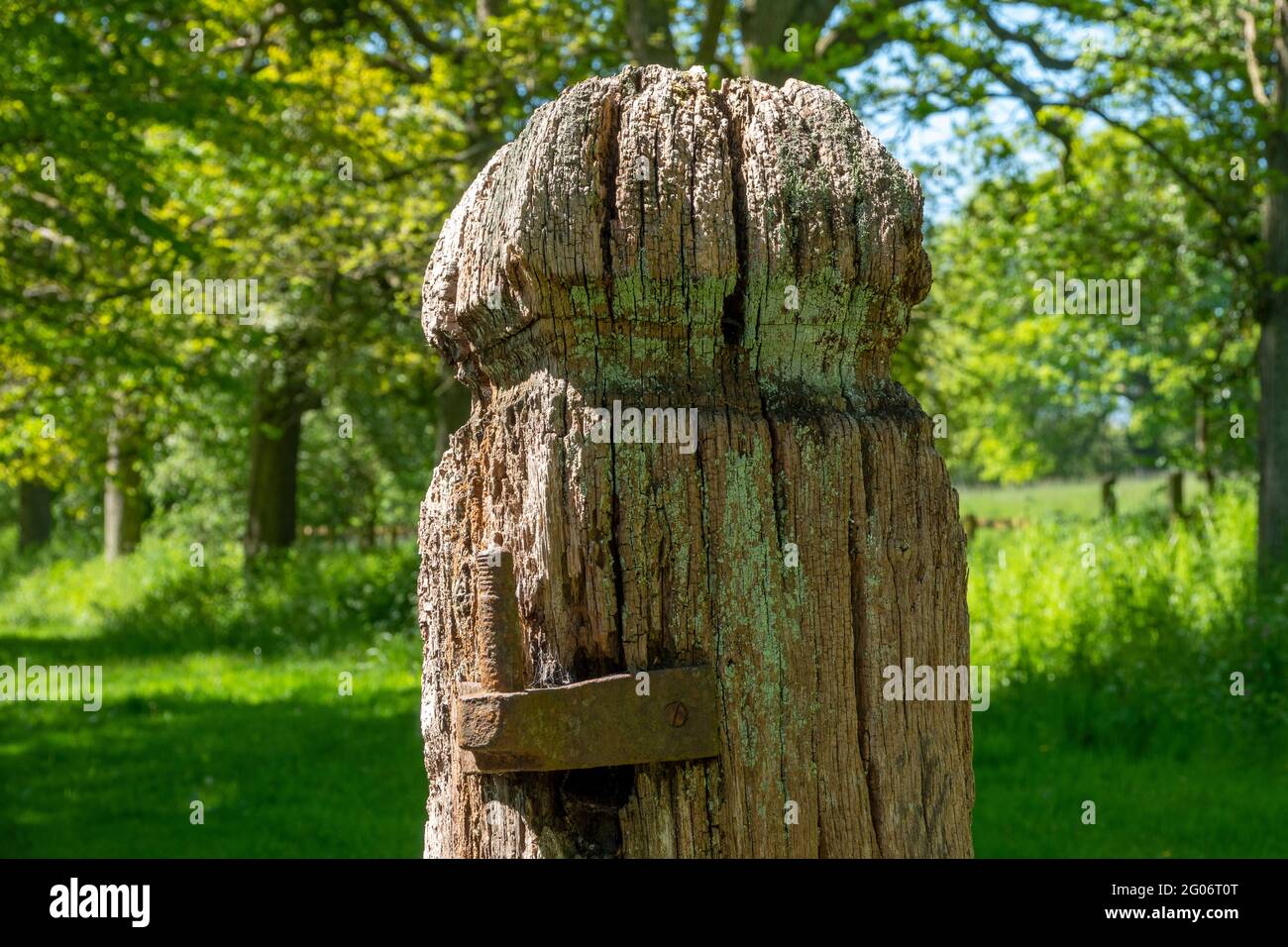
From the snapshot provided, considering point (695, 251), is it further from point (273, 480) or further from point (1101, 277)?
point (273, 480)

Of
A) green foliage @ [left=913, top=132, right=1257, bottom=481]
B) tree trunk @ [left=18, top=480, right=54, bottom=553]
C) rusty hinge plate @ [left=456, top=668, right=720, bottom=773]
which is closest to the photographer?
rusty hinge plate @ [left=456, top=668, right=720, bottom=773]

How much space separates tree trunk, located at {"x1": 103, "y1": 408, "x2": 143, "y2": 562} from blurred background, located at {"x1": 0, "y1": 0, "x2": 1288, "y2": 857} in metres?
0.11

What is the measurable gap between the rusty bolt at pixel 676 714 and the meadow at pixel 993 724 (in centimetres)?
488

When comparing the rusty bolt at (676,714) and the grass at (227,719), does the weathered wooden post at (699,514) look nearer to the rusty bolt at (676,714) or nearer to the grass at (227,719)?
the rusty bolt at (676,714)

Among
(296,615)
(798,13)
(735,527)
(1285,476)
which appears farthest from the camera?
(296,615)

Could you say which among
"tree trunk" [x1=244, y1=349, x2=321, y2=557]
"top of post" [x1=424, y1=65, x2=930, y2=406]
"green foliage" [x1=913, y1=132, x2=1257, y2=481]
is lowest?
"top of post" [x1=424, y1=65, x2=930, y2=406]

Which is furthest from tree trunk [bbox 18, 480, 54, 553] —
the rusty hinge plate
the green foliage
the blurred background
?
the rusty hinge plate

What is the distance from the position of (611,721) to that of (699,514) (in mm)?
302

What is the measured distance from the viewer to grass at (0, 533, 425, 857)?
6871mm

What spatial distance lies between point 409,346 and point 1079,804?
989 centimetres

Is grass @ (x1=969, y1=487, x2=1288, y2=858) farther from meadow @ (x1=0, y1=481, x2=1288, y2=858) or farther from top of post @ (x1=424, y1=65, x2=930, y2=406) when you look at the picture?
top of post @ (x1=424, y1=65, x2=930, y2=406)
